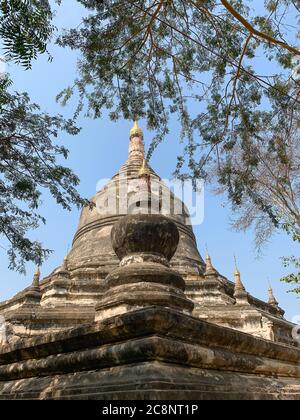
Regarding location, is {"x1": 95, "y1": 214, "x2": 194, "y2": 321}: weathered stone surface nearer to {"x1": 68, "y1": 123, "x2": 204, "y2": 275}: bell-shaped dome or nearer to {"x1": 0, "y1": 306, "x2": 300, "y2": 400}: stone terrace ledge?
{"x1": 0, "y1": 306, "x2": 300, "y2": 400}: stone terrace ledge

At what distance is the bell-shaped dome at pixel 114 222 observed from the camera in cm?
1697

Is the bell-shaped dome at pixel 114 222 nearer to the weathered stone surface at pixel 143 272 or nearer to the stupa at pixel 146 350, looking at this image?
the stupa at pixel 146 350

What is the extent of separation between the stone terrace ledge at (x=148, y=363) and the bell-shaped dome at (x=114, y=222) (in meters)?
11.9

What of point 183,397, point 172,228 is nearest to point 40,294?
point 172,228

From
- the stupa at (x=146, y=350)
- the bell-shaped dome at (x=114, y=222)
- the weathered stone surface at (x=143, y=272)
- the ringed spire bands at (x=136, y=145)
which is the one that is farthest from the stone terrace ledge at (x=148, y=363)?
the ringed spire bands at (x=136, y=145)

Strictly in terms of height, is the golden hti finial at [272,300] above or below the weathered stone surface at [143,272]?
above

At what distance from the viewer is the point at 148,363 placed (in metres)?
2.84

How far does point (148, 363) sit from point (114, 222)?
16.0 meters

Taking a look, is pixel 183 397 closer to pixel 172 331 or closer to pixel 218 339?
pixel 172 331

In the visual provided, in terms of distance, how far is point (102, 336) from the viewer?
3.33m

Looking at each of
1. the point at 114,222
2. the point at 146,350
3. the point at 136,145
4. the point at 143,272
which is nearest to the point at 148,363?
the point at 146,350

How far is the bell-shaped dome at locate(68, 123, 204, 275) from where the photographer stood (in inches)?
668

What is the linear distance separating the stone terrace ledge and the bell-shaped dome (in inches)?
470

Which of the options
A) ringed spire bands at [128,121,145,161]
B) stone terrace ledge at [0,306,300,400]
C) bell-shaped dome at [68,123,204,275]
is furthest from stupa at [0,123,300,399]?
ringed spire bands at [128,121,145,161]
